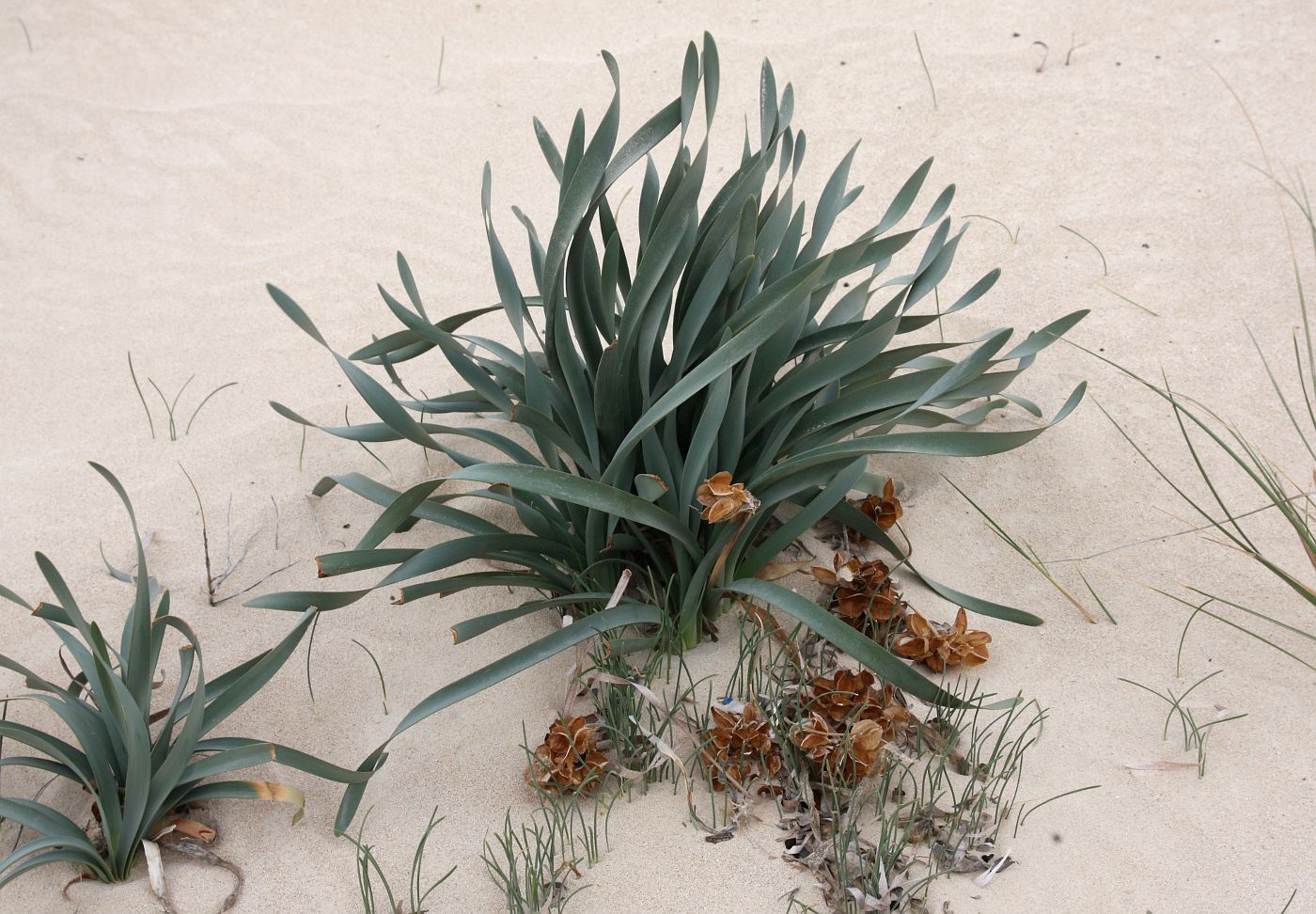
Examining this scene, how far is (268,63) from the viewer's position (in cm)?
433

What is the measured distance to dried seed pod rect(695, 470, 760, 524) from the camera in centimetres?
177

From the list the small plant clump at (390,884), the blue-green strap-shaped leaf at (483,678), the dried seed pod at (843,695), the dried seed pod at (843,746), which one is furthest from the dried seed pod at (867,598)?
the small plant clump at (390,884)

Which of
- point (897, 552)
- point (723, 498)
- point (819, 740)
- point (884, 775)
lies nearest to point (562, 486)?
point (723, 498)

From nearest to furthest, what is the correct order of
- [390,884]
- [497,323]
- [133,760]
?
1. [133,760]
2. [390,884]
3. [497,323]

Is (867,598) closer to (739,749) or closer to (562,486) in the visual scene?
(739,749)

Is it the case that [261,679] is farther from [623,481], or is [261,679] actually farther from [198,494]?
[198,494]

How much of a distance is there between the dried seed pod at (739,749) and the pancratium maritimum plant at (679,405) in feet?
0.60

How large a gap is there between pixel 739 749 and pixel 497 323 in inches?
64.0

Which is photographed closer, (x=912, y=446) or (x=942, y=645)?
(x=912, y=446)

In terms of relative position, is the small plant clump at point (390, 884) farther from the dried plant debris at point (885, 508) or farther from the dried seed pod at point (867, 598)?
the dried plant debris at point (885, 508)

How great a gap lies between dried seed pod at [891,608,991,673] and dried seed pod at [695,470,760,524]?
387mm

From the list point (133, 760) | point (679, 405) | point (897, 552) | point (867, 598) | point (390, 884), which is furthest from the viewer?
point (897, 552)

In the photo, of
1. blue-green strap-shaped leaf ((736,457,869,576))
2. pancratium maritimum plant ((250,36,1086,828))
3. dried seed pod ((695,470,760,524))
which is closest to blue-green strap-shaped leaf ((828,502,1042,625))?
pancratium maritimum plant ((250,36,1086,828))

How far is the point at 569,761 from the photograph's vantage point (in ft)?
5.84
